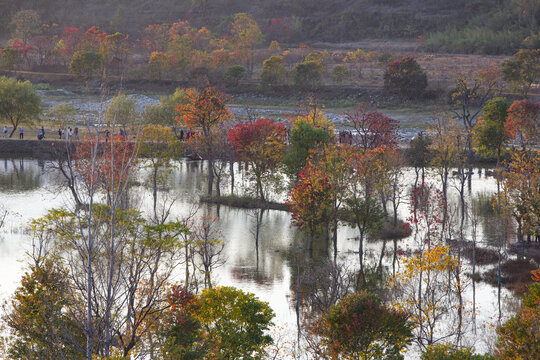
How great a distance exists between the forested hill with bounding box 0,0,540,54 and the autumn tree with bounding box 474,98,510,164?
6916cm

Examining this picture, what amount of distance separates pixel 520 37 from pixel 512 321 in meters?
121

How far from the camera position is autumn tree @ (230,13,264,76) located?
11915cm

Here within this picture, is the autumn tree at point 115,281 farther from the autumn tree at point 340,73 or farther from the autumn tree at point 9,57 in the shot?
the autumn tree at point 9,57

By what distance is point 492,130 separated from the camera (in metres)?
56.4

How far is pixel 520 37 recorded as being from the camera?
128 m

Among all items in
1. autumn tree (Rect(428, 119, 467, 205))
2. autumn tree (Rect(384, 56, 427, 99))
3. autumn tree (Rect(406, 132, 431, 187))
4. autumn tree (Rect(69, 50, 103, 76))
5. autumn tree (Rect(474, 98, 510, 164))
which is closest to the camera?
autumn tree (Rect(428, 119, 467, 205))

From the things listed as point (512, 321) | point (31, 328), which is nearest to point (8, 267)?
point (31, 328)

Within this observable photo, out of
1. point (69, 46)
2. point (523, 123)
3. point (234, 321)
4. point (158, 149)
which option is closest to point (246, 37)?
point (69, 46)

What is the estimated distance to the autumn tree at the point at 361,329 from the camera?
1867 cm

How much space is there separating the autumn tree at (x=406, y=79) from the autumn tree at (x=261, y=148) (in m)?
45.0

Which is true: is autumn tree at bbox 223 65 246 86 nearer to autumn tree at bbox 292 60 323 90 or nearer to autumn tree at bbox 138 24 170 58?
autumn tree at bbox 292 60 323 90

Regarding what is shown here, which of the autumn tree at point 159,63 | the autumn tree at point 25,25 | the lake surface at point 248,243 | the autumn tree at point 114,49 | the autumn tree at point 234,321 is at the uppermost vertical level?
the autumn tree at point 25,25

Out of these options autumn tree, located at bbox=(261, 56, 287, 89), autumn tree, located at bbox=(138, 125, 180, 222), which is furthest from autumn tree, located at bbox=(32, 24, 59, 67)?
autumn tree, located at bbox=(138, 125, 180, 222)

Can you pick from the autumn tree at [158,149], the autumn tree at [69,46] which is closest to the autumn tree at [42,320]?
the autumn tree at [158,149]
